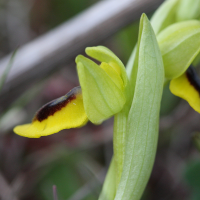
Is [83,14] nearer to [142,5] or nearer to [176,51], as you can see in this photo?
[142,5]

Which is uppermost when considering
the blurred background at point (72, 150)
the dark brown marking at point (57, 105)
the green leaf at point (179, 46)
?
the dark brown marking at point (57, 105)

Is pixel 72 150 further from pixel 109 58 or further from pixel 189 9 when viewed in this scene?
pixel 189 9

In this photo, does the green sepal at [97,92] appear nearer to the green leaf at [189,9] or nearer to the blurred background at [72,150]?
the blurred background at [72,150]

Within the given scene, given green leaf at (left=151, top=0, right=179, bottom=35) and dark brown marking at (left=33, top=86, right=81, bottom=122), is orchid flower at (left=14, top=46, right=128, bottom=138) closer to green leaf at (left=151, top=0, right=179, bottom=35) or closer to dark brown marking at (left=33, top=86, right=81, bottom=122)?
dark brown marking at (left=33, top=86, right=81, bottom=122)

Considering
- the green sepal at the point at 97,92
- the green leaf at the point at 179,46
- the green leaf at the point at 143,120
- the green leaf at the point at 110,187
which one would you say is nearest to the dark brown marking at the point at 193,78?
the green leaf at the point at 179,46

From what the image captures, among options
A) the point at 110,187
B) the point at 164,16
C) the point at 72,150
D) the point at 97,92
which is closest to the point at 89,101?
the point at 97,92

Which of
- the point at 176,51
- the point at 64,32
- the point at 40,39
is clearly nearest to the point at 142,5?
the point at 64,32
